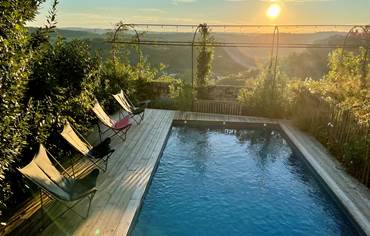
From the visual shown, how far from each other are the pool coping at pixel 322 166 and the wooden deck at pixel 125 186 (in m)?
0.03

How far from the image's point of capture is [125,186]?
19.9 feet

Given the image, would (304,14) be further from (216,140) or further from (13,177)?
(13,177)

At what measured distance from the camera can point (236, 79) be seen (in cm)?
2636

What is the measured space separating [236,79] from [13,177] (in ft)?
74.3

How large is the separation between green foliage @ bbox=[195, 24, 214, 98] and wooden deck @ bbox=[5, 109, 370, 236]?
2741mm

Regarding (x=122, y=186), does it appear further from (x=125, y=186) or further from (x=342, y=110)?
(x=342, y=110)

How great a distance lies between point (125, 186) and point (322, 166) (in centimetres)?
402

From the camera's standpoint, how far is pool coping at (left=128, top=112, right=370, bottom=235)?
554cm

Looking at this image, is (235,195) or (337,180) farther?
(337,180)

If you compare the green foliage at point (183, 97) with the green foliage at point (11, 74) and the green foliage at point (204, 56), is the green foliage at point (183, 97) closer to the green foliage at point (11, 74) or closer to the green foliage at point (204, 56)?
the green foliage at point (204, 56)

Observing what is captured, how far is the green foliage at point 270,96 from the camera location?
448 inches

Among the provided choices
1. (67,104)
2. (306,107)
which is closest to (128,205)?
(67,104)

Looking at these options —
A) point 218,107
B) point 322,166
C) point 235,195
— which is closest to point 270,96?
point 218,107

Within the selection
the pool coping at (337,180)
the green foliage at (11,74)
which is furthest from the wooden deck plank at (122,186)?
the pool coping at (337,180)
